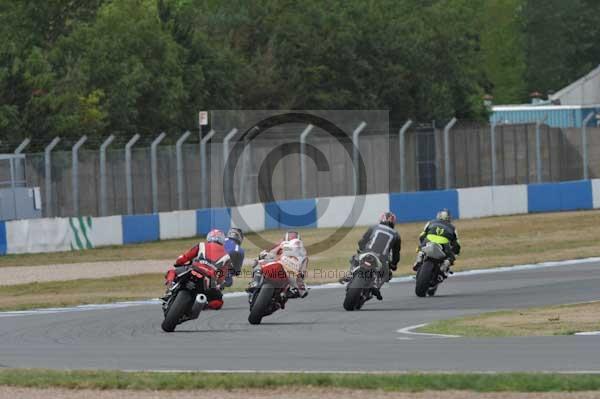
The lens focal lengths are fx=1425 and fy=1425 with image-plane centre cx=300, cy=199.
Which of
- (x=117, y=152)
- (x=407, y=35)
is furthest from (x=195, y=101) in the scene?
(x=117, y=152)

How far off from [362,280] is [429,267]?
2.41 metres

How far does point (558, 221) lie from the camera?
37375 mm

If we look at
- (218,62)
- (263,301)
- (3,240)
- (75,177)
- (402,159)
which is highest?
(218,62)

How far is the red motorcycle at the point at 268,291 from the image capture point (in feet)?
59.0

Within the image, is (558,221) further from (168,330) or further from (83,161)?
(168,330)

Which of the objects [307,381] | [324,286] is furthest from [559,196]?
[307,381]

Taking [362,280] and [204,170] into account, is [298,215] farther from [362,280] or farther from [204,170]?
[362,280]

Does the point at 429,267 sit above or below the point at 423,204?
below

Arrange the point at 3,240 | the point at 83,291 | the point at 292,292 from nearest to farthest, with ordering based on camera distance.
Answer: the point at 292,292 < the point at 83,291 < the point at 3,240

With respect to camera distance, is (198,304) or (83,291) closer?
(198,304)

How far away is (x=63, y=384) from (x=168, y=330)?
5.26 m

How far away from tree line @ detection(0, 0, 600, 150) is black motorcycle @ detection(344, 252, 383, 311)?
19.8 m

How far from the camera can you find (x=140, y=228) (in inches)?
1332

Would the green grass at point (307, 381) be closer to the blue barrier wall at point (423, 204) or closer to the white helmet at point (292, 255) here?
the white helmet at point (292, 255)
